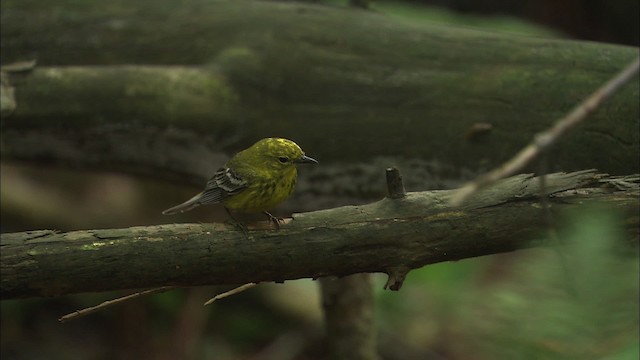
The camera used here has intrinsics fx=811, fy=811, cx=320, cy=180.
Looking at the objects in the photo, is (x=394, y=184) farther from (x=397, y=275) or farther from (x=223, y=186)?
(x=223, y=186)

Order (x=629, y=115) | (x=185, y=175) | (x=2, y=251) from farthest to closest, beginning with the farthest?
(x=185, y=175) → (x=629, y=115) → (x=2, y=251)

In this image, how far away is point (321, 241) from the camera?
252 centimetres

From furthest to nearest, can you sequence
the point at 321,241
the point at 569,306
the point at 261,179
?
the point at 261,179 < the point at 321,241 < the point at 569,306

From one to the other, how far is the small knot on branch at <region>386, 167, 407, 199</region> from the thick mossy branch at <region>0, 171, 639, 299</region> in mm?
20

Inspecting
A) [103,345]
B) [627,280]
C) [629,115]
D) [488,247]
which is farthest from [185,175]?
[627,280]

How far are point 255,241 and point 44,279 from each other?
63 cm

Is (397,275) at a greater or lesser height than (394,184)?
lesser

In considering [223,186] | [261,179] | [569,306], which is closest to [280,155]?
[261,179]

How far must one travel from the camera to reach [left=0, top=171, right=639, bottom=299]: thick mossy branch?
2.41 metres

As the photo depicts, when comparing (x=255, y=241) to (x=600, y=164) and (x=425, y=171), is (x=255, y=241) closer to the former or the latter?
(x=425, y=171)

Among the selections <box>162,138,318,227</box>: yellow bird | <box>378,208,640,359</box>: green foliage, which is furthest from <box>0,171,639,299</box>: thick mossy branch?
<box>378,208,640,359</box>: green foliage

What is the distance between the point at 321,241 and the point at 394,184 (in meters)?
0.29

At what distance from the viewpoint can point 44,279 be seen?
7.80 feet

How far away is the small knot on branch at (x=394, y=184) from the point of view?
249cm
